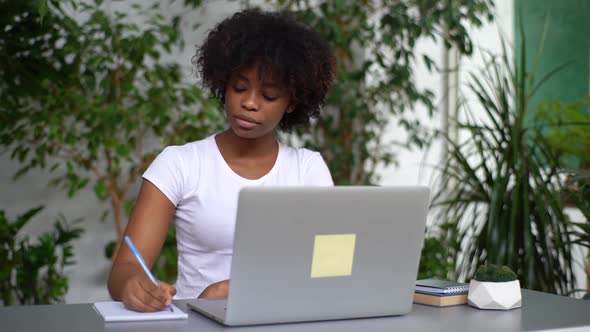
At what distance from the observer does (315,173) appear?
2152 millimetres

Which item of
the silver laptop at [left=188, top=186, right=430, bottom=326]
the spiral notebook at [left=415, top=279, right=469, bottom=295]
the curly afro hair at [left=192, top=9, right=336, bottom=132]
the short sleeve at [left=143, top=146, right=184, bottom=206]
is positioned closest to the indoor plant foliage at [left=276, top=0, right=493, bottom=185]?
the curly afro hair at [left=192, top=9, right=336, bottom=132]

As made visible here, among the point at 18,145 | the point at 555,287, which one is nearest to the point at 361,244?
the point at 555,287

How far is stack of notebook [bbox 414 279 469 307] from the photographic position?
1566 mm

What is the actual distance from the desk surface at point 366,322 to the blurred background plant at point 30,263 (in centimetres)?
225

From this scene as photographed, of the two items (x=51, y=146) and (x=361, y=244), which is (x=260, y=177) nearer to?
(x=361, y=244)

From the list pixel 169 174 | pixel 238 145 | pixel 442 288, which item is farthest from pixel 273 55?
pixel 442 288

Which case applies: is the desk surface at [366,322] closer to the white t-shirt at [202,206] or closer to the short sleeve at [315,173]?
the white t-shirt at [202,206]

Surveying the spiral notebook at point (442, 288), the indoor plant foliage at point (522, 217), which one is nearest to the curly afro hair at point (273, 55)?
the spiral notebook at point (442, 288)

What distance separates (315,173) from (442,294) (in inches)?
26.5

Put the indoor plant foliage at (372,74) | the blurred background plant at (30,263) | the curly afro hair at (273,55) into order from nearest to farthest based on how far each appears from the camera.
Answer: the curly afro hair at (273,55), the blurred background plant at (30,263), the indoor plant foliage at (372,74)

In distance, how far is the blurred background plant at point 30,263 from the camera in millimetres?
3553

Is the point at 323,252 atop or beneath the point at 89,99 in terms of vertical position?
beneath

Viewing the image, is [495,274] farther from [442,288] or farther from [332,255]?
[332,255]

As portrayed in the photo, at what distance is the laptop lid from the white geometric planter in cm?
20
